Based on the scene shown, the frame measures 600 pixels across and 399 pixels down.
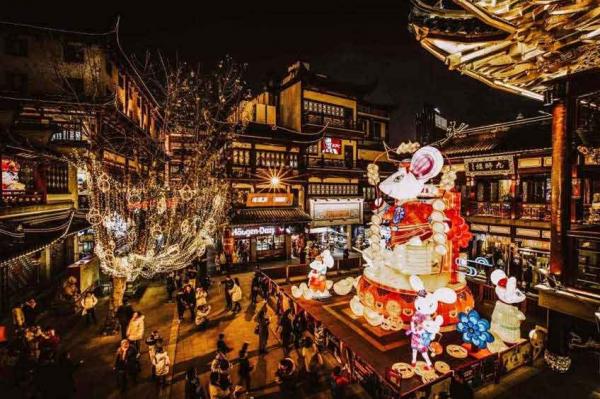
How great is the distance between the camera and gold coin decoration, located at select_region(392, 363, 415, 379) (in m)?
8.72

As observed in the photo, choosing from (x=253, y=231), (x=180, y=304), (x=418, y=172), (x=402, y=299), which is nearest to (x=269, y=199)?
(x=253, y=231)

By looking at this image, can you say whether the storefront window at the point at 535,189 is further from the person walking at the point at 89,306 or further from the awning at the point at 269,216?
the person walking at the point at 89,306

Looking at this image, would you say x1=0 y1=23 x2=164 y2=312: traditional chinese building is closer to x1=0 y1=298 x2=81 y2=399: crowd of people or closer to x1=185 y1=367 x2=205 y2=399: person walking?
x1=0 y1=298 x2=81 y2=399: crowd of people

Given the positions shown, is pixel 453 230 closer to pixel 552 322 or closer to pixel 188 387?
pixel 552 322

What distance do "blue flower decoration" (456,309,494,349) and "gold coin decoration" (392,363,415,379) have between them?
8.16 ft

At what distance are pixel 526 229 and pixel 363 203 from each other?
1356cm

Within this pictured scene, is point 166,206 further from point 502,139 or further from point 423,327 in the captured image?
point 502,139

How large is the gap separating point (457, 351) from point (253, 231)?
16.0m

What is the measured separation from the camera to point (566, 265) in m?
8.67

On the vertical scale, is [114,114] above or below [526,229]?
above

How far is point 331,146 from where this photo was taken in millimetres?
27328

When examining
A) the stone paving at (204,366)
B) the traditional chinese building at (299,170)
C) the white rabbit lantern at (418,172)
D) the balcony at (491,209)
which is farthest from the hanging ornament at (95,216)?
the balcony at (491,209)

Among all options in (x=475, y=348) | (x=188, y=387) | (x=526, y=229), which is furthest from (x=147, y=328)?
(x=526, y=229)

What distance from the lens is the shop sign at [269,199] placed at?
873 inches
